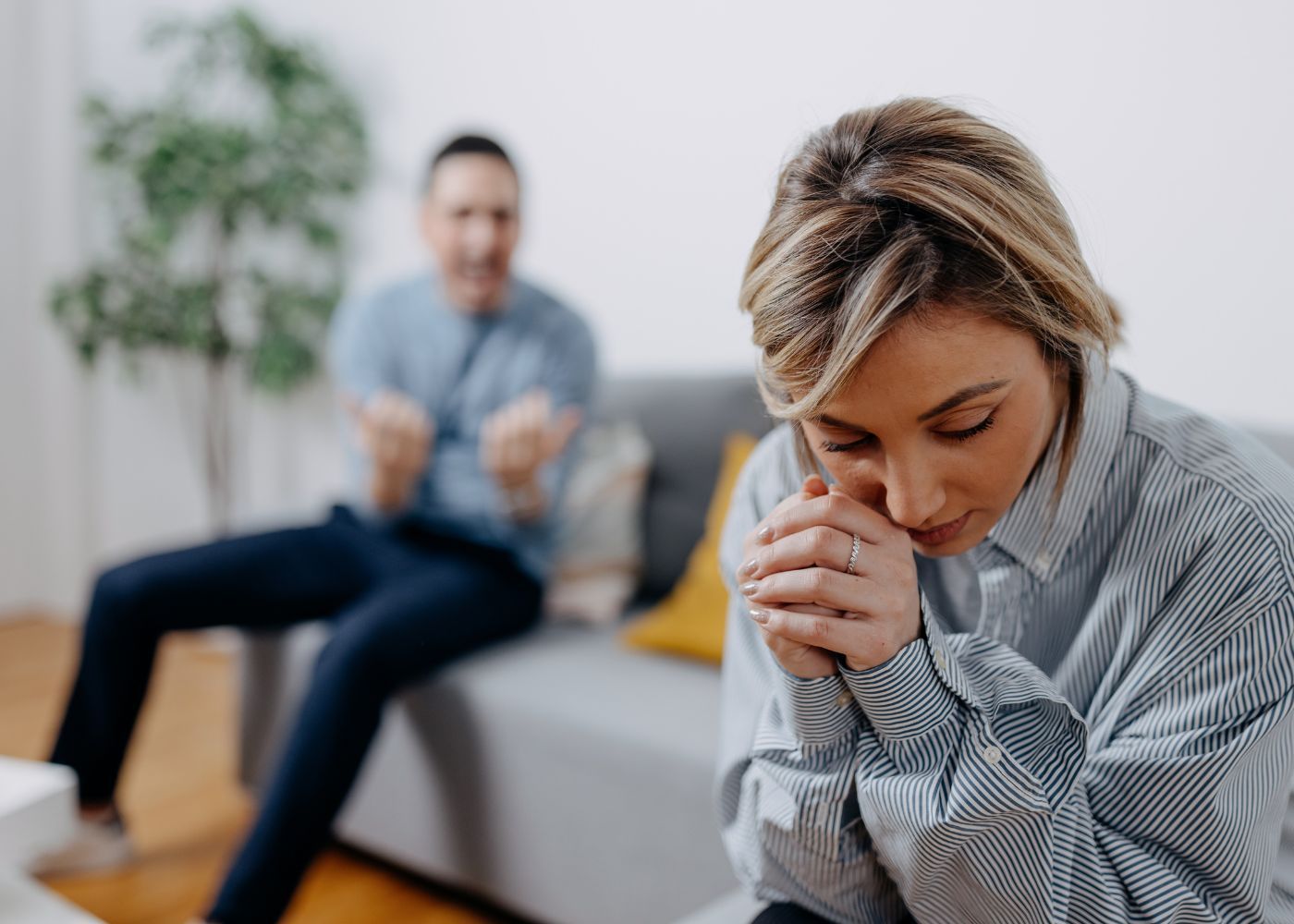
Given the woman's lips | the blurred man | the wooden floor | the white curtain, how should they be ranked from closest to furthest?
the woman's lips < the blurred man < the wooden floor < the white curtain

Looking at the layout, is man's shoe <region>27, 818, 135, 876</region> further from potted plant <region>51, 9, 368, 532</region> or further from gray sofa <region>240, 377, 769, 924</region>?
potted plant <region>51, 9, 368, 532</region>

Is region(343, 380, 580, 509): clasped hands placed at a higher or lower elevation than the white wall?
lower

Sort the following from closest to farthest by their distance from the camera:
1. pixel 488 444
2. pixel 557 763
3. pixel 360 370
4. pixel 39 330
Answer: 1. pixel 557 763
2. pixel 488 444
3. pixel 360 370
4. pixel 39 330

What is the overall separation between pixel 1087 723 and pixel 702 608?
95 centimetres

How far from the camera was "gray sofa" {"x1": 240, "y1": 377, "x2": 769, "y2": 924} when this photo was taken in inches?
56.2

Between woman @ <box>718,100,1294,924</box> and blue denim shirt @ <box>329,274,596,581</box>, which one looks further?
blue denim shirt @ <box>329,274,596,581</box>

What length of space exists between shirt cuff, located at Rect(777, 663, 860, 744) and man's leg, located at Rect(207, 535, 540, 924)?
2.90ft

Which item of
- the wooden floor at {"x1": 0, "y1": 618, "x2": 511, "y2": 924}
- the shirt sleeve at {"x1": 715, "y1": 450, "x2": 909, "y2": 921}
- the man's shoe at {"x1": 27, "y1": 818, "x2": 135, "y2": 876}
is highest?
the shirt sleeve at {"x1": 715, "y1": 450, "x2": 909, "y2": 921}

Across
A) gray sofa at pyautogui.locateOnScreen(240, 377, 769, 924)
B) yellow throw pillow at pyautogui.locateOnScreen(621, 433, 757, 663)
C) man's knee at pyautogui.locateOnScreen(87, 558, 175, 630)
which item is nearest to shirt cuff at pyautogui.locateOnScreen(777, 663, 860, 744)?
gray sofa at pyautogui.locateOnScreen(240, 377, 769, 924)

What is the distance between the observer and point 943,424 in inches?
28.8

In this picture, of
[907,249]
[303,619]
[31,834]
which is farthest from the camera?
[303,619]

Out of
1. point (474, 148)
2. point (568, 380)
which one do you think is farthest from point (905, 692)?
point (474, 148)

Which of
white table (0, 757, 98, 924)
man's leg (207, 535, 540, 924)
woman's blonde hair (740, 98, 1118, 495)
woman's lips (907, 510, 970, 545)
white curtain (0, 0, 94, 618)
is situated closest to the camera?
woman's blonde hair (740, 98, 1118, 495)

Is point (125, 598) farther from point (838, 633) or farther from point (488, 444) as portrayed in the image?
point (838, 633)
